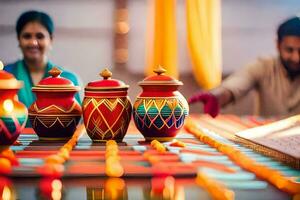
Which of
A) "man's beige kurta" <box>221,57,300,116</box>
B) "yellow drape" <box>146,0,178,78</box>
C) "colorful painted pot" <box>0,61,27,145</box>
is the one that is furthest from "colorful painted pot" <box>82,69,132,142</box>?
"yellow drape" <box>146,0,178,78</box>

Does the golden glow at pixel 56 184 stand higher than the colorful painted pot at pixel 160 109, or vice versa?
the colorful painted pot at pixel 160 109

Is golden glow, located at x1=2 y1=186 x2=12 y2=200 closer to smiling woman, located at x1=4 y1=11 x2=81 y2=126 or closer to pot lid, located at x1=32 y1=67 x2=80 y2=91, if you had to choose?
pot lid, located at x1=32 y1=67 x2=80 y2=91

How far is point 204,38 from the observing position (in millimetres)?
3373

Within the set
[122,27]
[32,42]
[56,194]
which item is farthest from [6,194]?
[122,27]

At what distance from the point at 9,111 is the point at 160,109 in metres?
0.32

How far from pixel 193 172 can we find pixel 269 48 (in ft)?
9.73

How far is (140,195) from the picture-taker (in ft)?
2.17

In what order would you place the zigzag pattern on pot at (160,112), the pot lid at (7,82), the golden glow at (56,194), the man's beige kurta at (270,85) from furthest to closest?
1. the man's beige kurta at (270,85)
2. the zigzag pattern on pot at (160,112)
3. the pot lid at (7,82)
4. the golden glow at (56,194)

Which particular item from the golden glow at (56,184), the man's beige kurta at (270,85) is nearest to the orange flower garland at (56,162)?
the golden glow at (56,184)

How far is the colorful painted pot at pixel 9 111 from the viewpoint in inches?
37.2

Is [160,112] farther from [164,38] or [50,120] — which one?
[164,38]

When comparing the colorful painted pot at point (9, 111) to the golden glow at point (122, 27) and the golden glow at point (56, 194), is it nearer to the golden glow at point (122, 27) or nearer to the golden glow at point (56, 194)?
the golden glow at point (56, 194)

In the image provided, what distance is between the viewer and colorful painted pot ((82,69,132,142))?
1.10 m

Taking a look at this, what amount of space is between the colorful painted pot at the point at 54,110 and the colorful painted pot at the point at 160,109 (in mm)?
145
